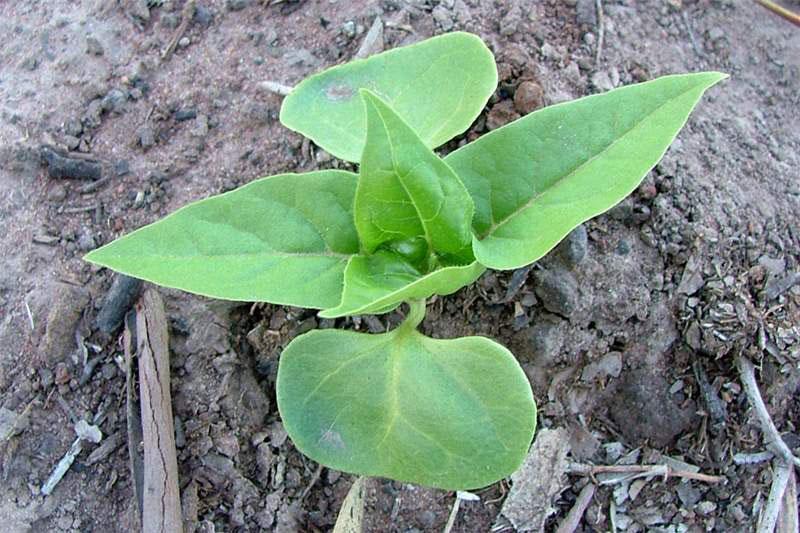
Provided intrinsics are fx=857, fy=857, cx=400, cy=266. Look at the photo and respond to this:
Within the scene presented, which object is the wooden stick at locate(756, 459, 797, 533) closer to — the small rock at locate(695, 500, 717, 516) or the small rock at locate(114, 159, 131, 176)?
the small rock at locate(695, 500, 717, 516)

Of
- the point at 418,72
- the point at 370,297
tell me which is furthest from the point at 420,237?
the point at 418,72

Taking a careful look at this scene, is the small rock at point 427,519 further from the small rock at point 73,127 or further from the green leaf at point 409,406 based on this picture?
the small rock at point 73,127

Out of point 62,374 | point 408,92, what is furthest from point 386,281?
point 62,374

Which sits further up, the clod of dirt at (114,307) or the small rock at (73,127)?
the small rock at (73,127)

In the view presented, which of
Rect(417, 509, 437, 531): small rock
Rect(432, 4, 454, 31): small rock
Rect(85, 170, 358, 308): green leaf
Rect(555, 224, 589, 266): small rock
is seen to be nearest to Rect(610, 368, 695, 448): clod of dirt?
Rect(555, 224, 589, 266): small rock

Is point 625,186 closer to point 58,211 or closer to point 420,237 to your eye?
point 420,237

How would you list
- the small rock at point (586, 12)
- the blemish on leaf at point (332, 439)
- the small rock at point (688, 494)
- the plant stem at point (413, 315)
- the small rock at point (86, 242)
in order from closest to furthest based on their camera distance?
the blemish on leaf at point (332, 439) → the plant stem at point (413, 315) → the small rock at point (688, 494) → the small rock at point (86, 242) → the small rock at point (586, 12)

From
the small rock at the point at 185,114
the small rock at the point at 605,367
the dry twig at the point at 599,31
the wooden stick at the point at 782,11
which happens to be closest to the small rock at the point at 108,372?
the small rock at the point at 185,114
